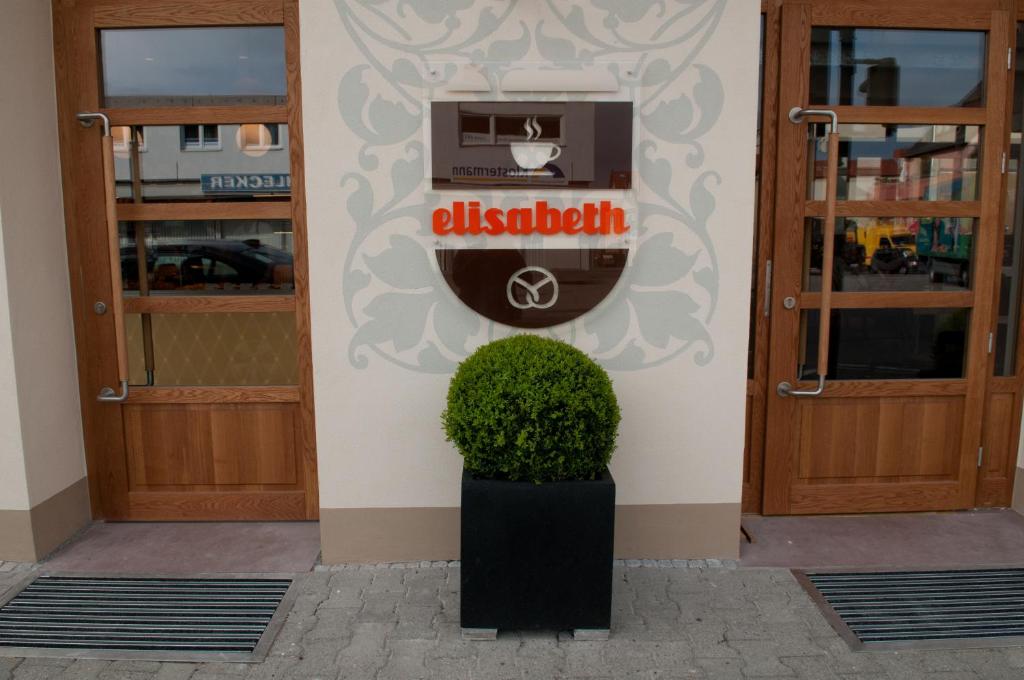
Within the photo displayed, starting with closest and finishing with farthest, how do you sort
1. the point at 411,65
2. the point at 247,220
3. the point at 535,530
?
the point at 535,530 < the point at 411,65 < the point at 247,220

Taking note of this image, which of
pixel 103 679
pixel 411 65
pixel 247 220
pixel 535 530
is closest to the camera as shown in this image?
pixel 103 679

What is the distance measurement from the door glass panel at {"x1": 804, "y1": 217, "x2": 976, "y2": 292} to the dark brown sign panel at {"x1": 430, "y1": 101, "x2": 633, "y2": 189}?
1.31m

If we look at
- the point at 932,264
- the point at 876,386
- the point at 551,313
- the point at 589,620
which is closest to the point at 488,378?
the point at 551,313

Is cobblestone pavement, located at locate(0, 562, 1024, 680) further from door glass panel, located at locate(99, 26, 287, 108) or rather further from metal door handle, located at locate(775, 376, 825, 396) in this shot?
door glass panel, located at locate(99, 26, 287, 108)

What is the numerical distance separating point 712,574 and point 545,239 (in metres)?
1.77

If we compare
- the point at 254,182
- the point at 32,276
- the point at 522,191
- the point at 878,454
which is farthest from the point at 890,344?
the point at 32,276

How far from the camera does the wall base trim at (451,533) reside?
11.1ft

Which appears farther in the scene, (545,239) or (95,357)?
(95,357)

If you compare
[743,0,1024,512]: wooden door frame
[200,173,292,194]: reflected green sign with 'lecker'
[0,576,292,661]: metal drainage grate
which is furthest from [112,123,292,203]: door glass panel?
[743,0,1024,512]: wooden door frame

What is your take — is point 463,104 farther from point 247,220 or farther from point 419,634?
point 419,634

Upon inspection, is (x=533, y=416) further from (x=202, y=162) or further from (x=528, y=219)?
(x=202, y=162)

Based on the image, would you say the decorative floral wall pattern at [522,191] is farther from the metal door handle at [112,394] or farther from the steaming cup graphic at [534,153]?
the metal door handle at [112,394]

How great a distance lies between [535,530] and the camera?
2748mm

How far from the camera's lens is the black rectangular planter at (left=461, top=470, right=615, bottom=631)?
2.74 meters
